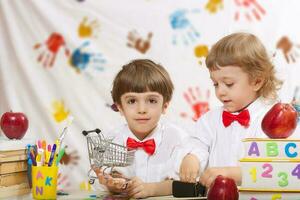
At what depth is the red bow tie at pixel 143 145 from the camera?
1.61 metres

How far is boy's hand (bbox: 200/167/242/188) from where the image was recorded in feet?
4.67

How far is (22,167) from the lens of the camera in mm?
1614

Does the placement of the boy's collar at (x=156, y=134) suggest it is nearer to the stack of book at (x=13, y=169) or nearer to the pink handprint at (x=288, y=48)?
the stack of book at (x=13, y=169)

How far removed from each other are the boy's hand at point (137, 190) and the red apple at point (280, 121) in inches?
15.4

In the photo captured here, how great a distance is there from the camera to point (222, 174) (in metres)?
1.42

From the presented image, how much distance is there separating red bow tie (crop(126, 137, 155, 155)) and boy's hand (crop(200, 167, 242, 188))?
0.23m

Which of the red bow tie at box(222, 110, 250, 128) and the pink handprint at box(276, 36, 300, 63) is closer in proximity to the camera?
the red bow tie at box(222, 110, 250, 128)

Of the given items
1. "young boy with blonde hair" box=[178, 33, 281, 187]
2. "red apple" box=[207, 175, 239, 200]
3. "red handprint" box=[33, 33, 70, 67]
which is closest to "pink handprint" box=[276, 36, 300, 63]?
"young boy with blonde hair" box=[178, 33, 281, 187]

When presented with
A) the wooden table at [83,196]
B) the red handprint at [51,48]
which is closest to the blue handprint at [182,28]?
the red handprint at [51,48]

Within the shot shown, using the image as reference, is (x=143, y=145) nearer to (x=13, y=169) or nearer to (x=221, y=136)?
(x=221, y=136)

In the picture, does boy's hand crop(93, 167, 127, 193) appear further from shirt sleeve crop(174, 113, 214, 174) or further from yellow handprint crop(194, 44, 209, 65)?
yellow handprint crop(194, 44, 209, 65)

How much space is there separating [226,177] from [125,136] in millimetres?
420

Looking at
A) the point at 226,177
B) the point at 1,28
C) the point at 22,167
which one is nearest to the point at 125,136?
the point at 22,167

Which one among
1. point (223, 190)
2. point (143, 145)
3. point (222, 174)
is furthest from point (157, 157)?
point (223, 190)
